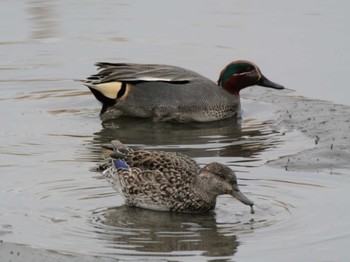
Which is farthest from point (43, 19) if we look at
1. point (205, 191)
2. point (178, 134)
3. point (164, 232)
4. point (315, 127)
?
point (164, 232)

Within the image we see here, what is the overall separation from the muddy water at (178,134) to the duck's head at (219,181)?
182mm

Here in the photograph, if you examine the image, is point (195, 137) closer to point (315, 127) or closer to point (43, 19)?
point (315, 127)

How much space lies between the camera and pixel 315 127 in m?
12.5

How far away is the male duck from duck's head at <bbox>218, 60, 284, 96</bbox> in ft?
13.8

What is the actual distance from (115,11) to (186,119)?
517cm

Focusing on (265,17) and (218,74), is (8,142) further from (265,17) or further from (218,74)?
(265,17)

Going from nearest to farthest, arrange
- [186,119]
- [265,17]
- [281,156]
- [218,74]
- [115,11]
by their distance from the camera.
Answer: [281,156] → [186,119] → [218,74] → [265,17] → [115,11]

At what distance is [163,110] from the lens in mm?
13570

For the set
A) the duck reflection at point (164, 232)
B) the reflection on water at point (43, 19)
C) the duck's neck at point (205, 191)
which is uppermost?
the reflection on water at point (43, 19)

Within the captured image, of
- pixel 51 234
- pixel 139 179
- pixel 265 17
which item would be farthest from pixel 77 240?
pixel 265 17

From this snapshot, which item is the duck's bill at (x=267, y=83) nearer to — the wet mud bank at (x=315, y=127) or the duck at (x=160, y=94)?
the duck at (x=160, y=94)

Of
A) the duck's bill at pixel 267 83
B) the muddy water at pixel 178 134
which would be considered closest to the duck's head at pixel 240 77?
the duck's bill at pixel 267 83

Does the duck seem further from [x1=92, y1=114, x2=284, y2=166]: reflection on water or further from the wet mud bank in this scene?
the wet mud bank

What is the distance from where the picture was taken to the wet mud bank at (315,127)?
10.8 metres
